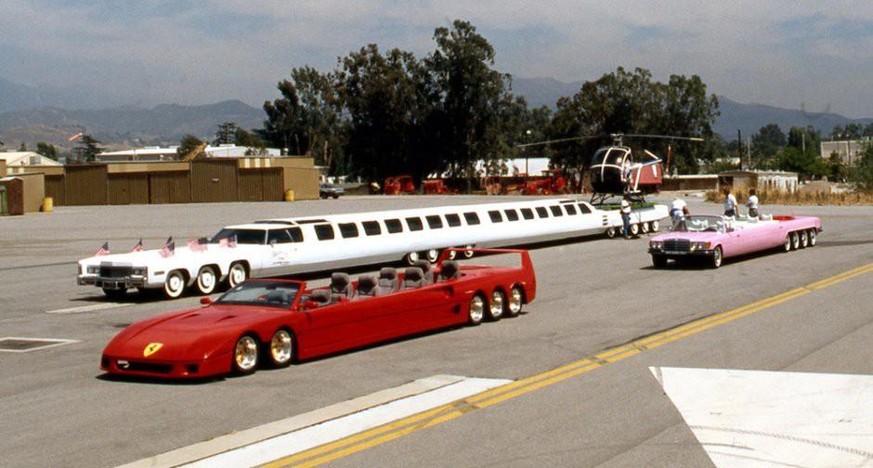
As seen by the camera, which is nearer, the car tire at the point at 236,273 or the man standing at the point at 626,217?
the car tire at the point at 236,273

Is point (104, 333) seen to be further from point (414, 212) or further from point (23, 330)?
point (414, 212)

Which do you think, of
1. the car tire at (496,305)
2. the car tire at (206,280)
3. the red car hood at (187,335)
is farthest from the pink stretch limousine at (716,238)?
the red car hood at (187,335)

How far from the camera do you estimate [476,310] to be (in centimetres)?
1714

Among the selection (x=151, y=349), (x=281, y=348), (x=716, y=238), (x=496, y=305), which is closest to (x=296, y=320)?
(x=281, y=348)

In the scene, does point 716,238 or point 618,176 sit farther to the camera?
point 618,176

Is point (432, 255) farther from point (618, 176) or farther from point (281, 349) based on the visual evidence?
point (618, 176)

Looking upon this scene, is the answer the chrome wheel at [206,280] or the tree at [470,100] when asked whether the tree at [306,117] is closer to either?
the tree at [470,100]

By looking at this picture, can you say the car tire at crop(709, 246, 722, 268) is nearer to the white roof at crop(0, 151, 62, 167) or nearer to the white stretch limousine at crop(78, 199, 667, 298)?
the white stretch limousine at crop(78, 199, 667, 298)

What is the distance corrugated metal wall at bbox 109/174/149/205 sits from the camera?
275 ft

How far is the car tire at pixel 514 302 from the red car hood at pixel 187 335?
5317 millimetres

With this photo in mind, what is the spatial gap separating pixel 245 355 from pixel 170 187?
73038 mm

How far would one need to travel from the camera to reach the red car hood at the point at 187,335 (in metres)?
12.5

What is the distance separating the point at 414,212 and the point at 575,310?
1203 cm

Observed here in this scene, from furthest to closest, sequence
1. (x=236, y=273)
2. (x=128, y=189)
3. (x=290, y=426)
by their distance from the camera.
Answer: (x=128, y=189) < (x=236, y=273) < (x=290, y=426)
